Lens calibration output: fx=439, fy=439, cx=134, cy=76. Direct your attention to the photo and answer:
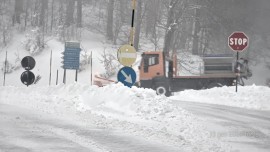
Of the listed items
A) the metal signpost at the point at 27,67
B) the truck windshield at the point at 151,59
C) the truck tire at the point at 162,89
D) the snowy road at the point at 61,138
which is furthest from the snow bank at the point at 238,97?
the snowy road at the point at 61,138

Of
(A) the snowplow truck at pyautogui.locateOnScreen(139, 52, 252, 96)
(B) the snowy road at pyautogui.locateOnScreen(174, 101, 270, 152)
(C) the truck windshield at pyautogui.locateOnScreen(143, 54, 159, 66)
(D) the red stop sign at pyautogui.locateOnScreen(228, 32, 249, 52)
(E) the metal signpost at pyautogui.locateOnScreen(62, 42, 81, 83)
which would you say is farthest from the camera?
(C) the truck windshield at pyautogui.locateOnScreen(143, 54, 159, 66)

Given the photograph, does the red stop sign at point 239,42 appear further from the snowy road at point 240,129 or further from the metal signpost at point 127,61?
the metal signpost at point 127,61

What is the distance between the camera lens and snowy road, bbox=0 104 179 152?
7.11 m

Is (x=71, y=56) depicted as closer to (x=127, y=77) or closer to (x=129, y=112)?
(x=127, y=77)

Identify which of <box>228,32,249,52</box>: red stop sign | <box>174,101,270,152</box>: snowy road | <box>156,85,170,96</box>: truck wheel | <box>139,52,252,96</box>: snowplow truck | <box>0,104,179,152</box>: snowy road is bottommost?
<box>174,101,270,152</box>: snowy road

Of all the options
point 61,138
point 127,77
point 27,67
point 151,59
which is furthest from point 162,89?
point 61,138

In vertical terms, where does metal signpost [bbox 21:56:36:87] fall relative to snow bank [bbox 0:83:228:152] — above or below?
above

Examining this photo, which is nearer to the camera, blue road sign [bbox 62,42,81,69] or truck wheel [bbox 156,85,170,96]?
blue road sign [bbox 62,42,81,69]

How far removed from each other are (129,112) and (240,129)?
2.77 meters

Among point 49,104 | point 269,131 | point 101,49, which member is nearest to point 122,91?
point 49,104

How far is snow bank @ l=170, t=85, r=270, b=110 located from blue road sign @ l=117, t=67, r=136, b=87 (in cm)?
640

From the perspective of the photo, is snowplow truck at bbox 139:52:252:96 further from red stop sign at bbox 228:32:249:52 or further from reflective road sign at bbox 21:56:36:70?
reflective road sign at bbox 21:56:36:70

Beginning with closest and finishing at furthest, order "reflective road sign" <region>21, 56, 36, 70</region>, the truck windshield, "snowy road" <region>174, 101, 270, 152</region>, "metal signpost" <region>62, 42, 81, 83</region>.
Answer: "snowy road" <region>174, 101, 270, 152</region> → "reflective road sign" <region>21, 56, 36, 70</region> → "metal signpost" <region>62, 42, 81, 83</region> → the truck windshield

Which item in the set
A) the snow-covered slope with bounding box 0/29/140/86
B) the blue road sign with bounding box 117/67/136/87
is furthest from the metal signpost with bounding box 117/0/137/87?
the snow-covered slope with bounding box 0/29/140/86
